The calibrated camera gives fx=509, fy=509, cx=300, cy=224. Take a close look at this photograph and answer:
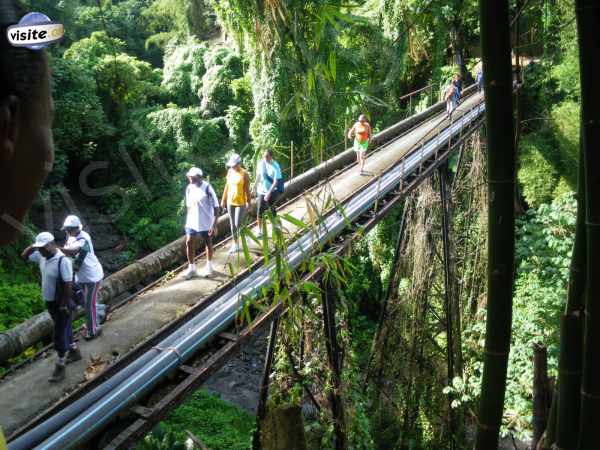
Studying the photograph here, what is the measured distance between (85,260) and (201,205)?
124cm

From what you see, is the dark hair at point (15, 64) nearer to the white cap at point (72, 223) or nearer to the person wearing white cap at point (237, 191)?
the white cap at point (72, 223)

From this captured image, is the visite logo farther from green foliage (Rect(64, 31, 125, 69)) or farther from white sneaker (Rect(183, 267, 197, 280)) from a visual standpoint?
green foliage (Rect(64, 31, 125, 69))

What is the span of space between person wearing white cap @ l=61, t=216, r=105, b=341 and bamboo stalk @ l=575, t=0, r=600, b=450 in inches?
138

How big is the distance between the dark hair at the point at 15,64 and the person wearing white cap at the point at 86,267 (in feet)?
11.6

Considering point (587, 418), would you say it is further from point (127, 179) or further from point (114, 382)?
point (127, 179)

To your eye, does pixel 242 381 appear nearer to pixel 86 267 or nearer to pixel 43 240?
pixel 86 267

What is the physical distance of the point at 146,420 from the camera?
279cm

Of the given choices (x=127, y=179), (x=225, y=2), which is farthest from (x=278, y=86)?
(x=127, y=179)

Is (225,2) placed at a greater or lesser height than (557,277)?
greater

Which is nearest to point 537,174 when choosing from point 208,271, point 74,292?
point 208,271

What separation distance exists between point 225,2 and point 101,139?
8.27 m

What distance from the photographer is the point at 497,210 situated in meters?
1.38

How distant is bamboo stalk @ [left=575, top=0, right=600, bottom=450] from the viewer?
1105 millimetres

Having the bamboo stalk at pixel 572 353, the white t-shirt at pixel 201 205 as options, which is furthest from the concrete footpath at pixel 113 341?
the bamboo stalk at pixel 572 353
